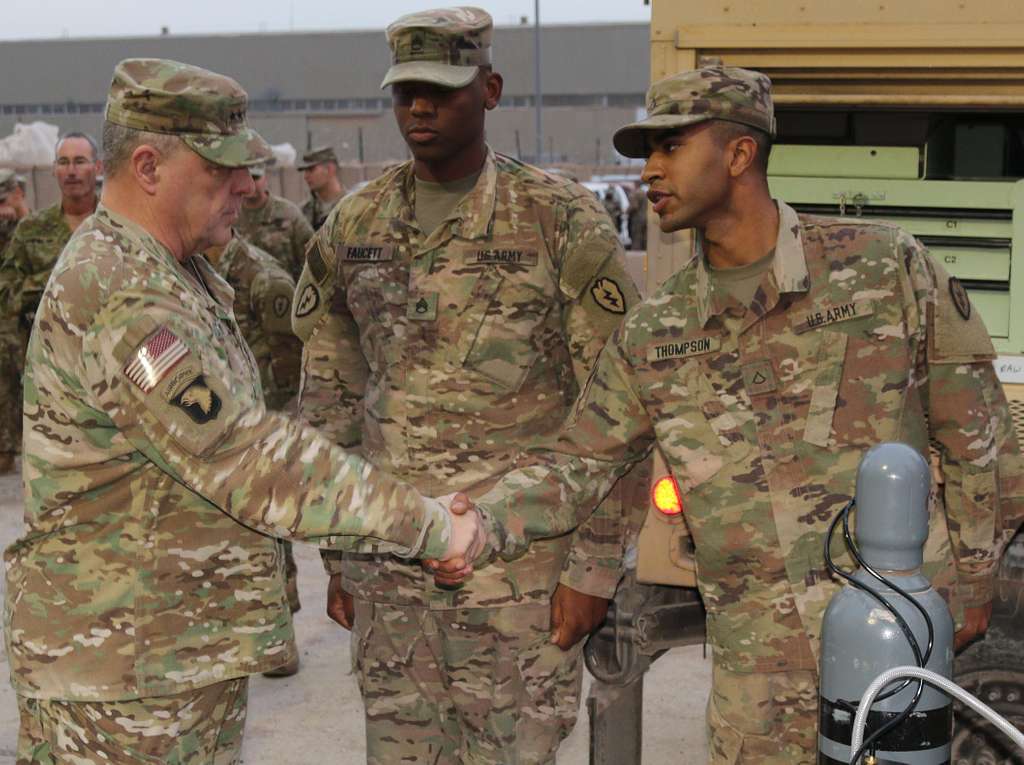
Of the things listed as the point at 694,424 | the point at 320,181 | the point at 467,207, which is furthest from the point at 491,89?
the point at 320,181

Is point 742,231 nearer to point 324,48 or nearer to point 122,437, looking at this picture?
point 122,437

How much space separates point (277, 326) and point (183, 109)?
3206 mm

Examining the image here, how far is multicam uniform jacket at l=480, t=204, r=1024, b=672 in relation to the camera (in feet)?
8.79

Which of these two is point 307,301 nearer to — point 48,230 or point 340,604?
point 340,604

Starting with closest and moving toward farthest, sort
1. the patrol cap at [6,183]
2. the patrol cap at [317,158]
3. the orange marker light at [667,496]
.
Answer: the orange marker light at [667,496], the patrol cap at [317,158], the patrol cap at [6,183]

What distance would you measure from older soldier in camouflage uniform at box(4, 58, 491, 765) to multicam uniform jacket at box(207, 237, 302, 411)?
3048 millimetres

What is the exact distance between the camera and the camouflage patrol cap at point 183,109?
2.49 m

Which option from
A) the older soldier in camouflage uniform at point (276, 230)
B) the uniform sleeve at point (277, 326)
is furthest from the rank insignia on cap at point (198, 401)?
the older soldier in camouflage uniform at point (276, 230)

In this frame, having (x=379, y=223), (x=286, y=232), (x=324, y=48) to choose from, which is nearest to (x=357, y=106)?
(x=324, y=48)

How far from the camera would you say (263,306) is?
5664mm

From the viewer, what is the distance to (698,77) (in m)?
2.72

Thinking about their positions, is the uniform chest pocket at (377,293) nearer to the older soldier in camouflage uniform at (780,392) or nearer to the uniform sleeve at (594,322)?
the uniform sleeve at (594,322)

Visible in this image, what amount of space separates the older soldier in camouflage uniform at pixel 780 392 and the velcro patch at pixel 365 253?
706 mm

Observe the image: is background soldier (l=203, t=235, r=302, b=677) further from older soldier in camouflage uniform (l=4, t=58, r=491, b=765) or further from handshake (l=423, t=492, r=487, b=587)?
older soldier in camouflage uniform (l=4, t=58, r=491, b=765)
